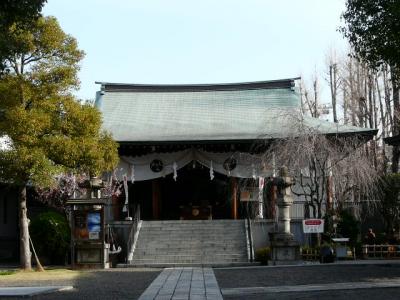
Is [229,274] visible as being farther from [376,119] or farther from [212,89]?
[376,119]

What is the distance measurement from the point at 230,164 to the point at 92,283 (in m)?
12.6

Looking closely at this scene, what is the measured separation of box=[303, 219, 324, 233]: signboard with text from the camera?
20609 millimetres

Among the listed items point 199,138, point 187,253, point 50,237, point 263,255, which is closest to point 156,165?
point 199,138

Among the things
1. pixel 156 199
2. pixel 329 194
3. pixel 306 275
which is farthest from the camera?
pixel 156 199

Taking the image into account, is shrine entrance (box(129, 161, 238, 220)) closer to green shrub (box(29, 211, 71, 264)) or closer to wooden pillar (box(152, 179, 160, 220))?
wooden pillar (box(152, 179, 160, 220))

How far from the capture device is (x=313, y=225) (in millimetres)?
20672

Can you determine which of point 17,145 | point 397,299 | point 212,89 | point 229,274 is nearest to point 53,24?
point 17,145

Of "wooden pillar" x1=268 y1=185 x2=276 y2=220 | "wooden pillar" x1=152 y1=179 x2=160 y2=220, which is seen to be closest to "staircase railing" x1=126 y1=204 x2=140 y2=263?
"wooden pillar" x1=152 y1=179 x2=160 y2=220

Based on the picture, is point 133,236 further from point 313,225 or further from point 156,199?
point 313,225

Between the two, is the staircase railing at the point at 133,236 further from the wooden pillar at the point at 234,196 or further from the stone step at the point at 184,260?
the wooden pillar at the point at 234,196

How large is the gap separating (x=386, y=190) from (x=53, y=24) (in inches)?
591

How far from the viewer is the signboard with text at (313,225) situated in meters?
20.6

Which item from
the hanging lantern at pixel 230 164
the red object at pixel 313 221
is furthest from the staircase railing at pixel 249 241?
the hanging lantern at pixel 230 164

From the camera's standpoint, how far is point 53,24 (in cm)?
1914
